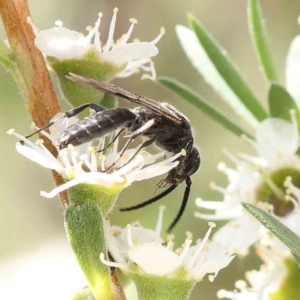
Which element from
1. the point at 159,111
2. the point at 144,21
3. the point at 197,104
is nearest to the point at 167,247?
the point at 159,111

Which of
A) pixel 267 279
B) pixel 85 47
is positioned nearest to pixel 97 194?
pixel 85 47

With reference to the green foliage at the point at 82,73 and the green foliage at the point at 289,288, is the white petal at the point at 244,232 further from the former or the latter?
the green foliage at the point at 82,73

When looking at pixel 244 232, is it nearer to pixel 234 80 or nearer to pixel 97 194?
pixel 234 80

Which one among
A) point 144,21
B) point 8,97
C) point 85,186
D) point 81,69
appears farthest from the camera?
point 144,21

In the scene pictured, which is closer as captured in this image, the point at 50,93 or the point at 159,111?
the point at 50,93

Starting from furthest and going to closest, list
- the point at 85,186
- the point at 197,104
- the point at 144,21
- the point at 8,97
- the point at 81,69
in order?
the point at 144,21 < the point at 8,97 < the point at 197,104 < the point at 81,69 < the point at 85,186

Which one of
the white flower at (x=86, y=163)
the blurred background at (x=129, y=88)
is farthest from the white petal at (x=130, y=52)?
the blurred background at (x=129, y=88)

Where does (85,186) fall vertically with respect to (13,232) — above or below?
above

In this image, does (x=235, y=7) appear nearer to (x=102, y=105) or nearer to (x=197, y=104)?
(x=197, y=104)
